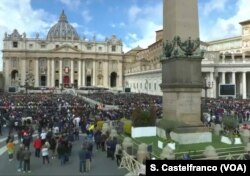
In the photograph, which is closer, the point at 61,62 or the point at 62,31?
the point at 61,62

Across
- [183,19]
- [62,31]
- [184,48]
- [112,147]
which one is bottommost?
[112,147]

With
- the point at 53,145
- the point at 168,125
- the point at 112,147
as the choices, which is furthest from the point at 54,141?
the point at 168,125

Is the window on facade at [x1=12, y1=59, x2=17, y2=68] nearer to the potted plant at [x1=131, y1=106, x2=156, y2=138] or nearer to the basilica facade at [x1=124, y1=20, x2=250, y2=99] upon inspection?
the basilica facade at [x1=124, y1=20, x2=250, y2=99]

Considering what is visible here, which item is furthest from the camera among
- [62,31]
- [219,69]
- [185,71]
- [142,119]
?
[62,31]

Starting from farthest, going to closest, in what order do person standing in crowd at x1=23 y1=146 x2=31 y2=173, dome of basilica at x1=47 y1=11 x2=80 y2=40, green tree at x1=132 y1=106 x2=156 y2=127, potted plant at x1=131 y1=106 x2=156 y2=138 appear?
1. dome of basilica at x1=47 y1=11 x2=80 y2=40
2. green tree at x1=132 y1=106 x2=156 y2=127
3. potted plant at x1=131 y1=106 x2=156 y2=138
4. person standing in crowd at x1=23 y1=146 x2=31 y2=173

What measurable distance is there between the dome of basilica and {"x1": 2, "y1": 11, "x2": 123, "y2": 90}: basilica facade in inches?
634

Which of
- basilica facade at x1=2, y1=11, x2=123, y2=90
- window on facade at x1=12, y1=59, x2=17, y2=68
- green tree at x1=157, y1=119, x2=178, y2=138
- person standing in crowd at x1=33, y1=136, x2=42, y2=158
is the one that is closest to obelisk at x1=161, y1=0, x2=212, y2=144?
green tree at x1=157, y1=119, x2=178, y2=138

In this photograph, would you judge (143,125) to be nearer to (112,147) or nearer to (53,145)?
(112,147)

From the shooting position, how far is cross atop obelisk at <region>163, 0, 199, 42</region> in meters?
17.9

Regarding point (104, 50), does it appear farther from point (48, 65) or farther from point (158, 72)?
point (158, 72)

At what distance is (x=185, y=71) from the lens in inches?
713

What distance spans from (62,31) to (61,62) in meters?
28.9

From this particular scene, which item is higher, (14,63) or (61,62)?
(61,62)

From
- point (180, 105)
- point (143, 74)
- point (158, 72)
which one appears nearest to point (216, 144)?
point (180, 105)
